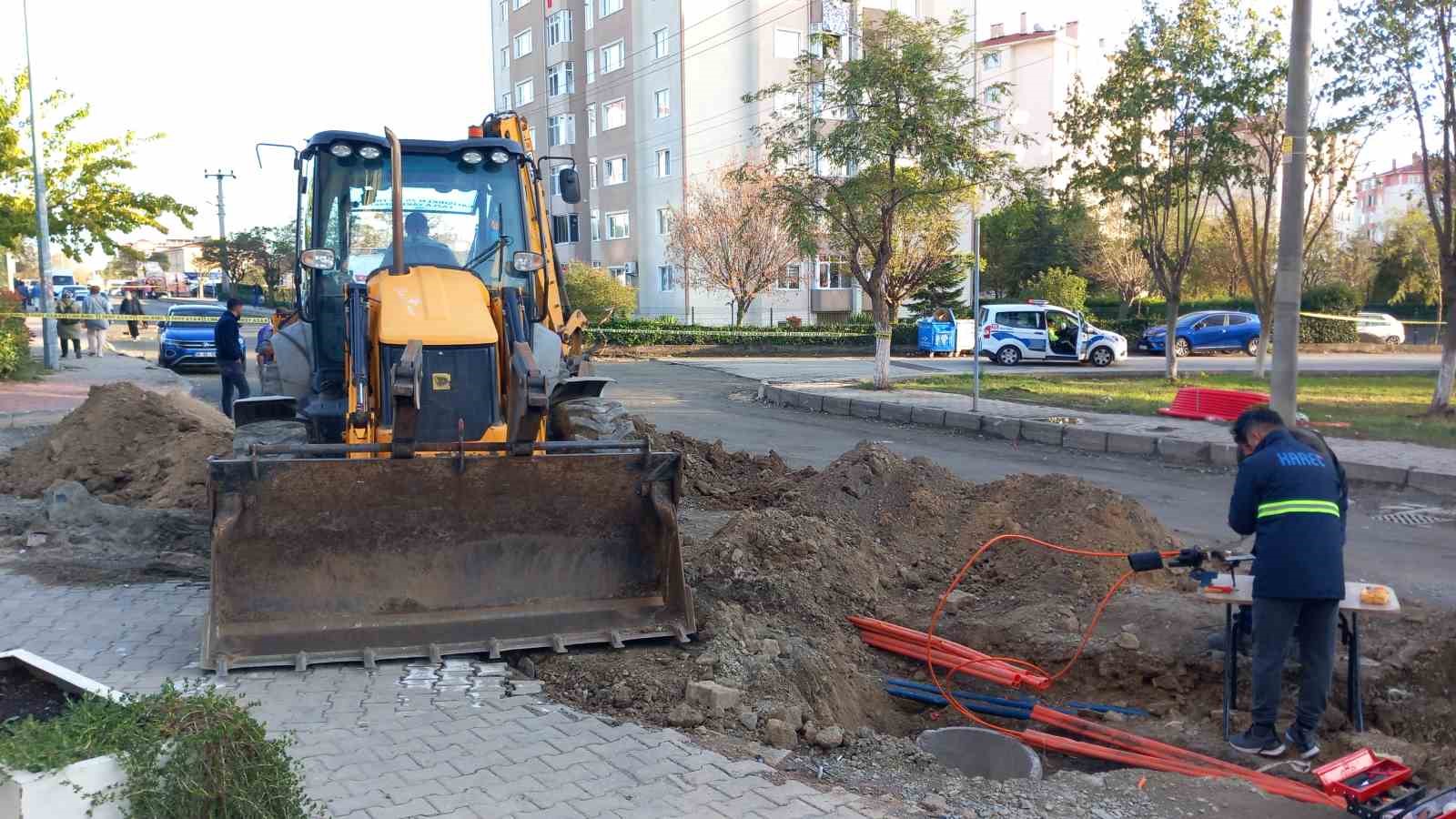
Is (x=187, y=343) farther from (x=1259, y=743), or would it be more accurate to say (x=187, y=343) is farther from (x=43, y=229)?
(x=1259, y=743)

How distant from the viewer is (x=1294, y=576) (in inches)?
194

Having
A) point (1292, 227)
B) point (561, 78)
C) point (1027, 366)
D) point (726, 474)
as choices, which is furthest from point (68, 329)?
point (561, 78)

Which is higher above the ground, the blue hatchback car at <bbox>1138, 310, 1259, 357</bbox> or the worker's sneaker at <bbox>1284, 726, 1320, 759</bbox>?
the blue hatchback car at <bbox>1138, 310, 1259, 357</bbox>

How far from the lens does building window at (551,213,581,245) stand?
9.77m

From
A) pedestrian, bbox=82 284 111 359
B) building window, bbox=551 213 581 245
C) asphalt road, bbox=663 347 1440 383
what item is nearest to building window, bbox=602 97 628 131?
asphalt road, bbox=663 347 1440 383

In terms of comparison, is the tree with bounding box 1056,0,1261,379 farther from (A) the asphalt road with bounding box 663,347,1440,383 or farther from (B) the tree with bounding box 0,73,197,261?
(B) the tree with bounding box 0,73,197,261

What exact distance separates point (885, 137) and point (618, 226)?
3339 cm

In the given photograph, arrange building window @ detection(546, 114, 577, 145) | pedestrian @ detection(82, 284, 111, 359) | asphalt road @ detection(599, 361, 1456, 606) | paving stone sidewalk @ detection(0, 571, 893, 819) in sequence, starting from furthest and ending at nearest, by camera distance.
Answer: building window @ detection(546, 114, 577, 145) < pedestrian @ detection(82, 284, 111, 359) < asphalt road @ detection(599, 361, 1456, 606) < paving stone sidewalk @ detection(0, 571, 893, 819)

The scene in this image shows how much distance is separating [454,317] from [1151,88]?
58.8 feet

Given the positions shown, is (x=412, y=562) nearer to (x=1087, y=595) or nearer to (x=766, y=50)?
(x=1087, y=595)

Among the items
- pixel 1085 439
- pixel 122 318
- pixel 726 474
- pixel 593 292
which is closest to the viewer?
pixel 726 474

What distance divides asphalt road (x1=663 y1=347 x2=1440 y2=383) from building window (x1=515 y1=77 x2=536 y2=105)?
2899 cm

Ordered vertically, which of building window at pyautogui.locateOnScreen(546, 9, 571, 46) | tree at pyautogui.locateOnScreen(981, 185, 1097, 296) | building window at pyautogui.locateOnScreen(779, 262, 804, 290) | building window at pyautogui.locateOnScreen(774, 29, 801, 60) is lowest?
building window at pyautogui.locateOnScreen(779, 262, 804, 290)

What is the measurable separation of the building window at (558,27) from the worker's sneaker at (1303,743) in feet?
174
